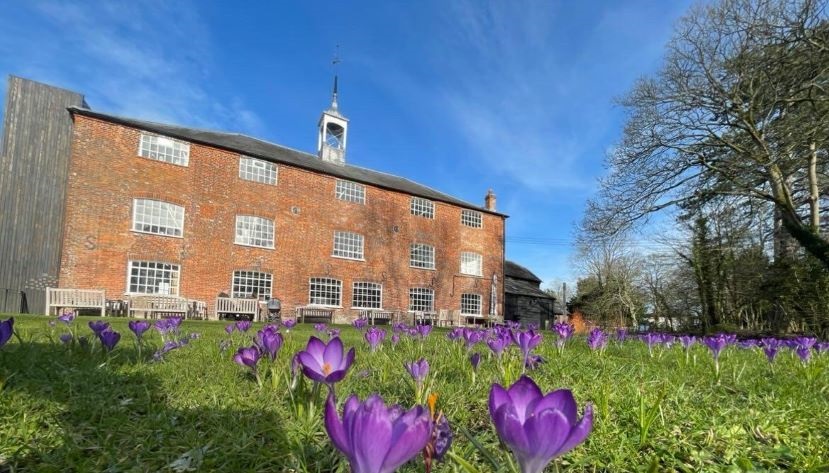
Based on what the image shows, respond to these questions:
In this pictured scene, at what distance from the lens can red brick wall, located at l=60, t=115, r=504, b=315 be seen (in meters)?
16.0

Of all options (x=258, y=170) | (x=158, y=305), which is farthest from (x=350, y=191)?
(x=158, y=305)

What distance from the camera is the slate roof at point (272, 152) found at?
690 inches

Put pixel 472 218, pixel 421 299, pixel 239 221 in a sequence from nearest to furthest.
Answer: pixel 239 221, pixel 421 299, pixel 472 218

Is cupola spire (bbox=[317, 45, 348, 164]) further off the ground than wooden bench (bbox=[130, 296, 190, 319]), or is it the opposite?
cupola spire (bbox=[317, 45, 348, 164])

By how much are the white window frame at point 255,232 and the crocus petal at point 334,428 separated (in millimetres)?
19594

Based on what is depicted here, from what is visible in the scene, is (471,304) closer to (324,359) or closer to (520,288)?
(520,288)

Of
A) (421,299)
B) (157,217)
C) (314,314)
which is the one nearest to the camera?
(157,217)

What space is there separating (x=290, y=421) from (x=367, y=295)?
21163 millimetres

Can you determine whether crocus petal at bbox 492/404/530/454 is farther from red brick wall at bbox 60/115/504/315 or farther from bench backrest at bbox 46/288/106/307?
red brick wall at bbox 60/115/504/315

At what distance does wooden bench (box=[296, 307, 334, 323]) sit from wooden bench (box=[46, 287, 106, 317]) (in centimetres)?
719

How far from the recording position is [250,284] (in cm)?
1912

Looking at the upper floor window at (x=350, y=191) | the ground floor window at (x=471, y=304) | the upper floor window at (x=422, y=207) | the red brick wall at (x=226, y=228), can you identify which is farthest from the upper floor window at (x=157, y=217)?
the ground floor window at (x=471, y=304)

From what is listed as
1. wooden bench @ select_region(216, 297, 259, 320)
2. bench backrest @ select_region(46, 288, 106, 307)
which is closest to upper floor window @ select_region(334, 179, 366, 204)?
wooden bench @ select_region(216, 297, 259, 320)

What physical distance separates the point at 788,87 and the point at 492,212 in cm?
1687
